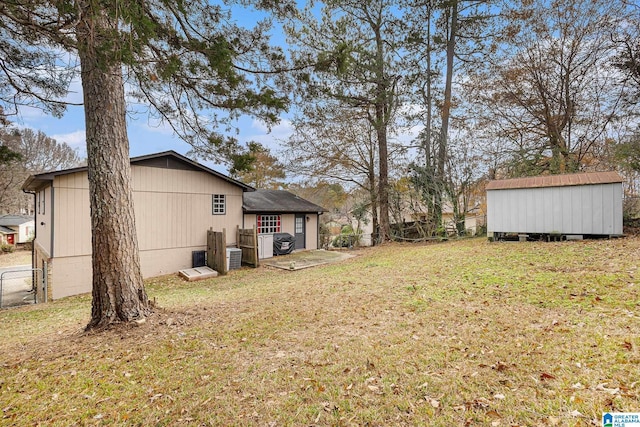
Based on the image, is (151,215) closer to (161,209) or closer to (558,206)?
(161,209)

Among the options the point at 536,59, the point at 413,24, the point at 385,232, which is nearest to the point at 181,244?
the point at 385,232

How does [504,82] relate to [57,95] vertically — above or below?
above

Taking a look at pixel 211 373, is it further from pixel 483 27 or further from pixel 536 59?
pixel 483 27

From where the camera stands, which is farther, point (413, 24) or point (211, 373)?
point (413, 24)

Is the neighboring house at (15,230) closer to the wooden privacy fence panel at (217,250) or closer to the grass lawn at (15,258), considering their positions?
the grass lawn at (15,258)

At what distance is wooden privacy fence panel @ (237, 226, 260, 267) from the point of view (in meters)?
10.8

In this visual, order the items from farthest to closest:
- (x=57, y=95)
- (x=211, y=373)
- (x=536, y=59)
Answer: (x=536, y=59), (x=57, y=95), (x=211, y=373)

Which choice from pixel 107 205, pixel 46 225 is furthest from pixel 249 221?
pixel 107 205

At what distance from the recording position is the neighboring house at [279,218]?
12.6 meters

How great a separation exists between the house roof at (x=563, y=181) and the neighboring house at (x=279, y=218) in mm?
8394

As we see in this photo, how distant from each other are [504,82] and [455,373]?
14641mm

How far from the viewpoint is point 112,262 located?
4047 millimetres

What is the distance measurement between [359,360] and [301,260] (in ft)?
29.4

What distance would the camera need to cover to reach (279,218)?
46.1ft
